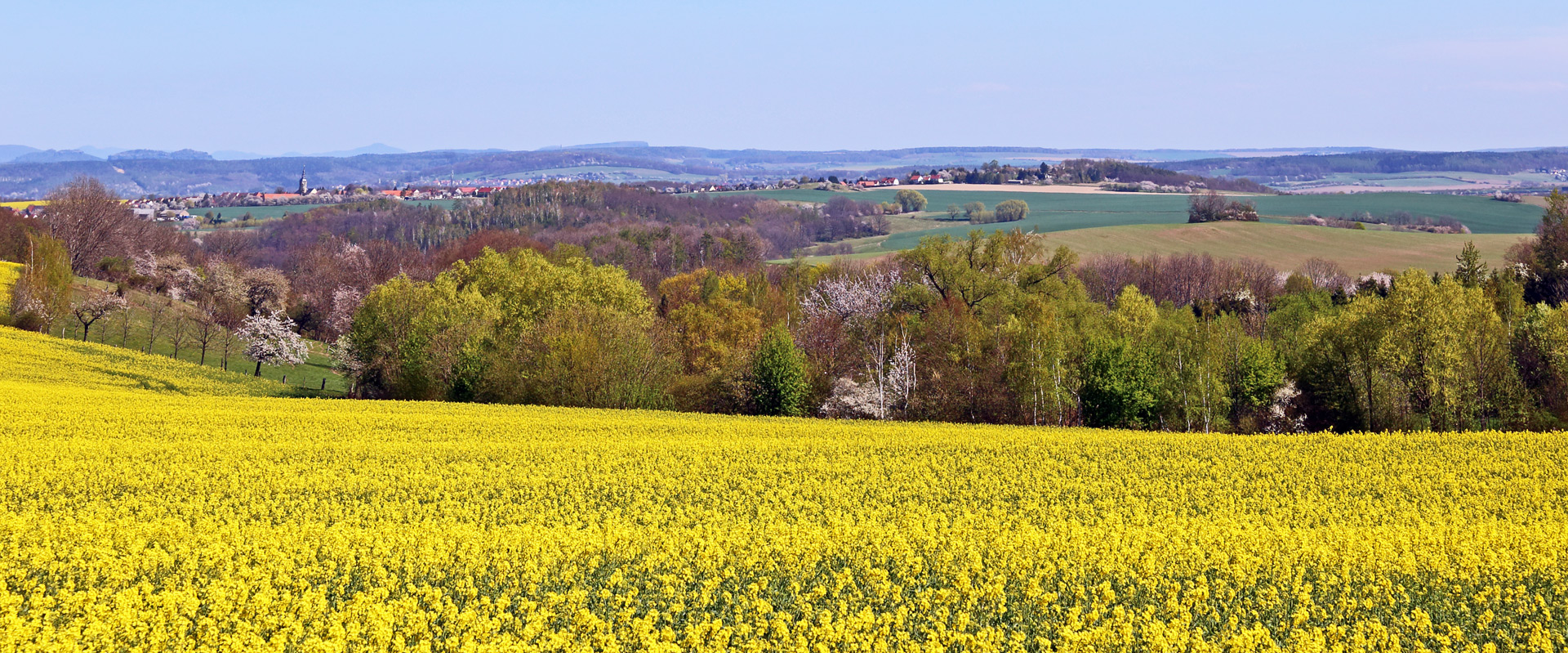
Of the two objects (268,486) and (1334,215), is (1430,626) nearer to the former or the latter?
(268,486)

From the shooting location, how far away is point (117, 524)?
1939 cm

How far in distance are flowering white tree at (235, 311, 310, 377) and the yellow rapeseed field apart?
3759 centimetres

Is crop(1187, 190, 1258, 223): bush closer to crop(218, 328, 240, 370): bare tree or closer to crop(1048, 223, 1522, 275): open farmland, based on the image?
crop(1048, 223, 1522, 275): open farmland

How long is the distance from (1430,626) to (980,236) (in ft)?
160

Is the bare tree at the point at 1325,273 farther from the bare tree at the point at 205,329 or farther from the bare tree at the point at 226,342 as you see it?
the bare tree at the point at 205,329

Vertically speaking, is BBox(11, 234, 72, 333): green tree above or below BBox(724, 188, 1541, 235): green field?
below

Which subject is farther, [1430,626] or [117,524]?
[117,524]

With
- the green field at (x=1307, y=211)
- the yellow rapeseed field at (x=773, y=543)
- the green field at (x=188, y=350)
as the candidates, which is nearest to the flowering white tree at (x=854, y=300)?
the yellow rapeseed field at (x=773, y=543)

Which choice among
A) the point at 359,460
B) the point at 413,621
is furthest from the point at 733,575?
the point at 359,460

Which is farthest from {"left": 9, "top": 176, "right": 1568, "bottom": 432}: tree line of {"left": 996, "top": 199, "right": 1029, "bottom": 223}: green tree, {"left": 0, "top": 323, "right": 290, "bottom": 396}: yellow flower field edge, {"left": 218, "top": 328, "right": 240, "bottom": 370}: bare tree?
{"left": 996, "top": 199, "right": 1029, "bottom": 223}: green tree

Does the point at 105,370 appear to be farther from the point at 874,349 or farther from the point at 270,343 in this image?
the point at 874,349

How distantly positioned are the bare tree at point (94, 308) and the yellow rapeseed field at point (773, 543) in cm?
4535

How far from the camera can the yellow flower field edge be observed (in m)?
46.9

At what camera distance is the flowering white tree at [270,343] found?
69125 mm
